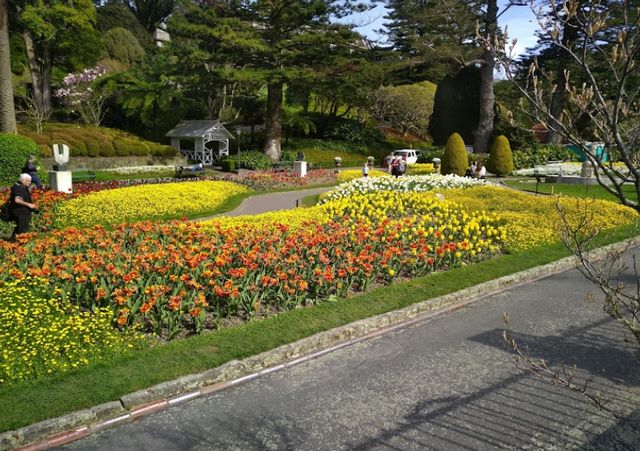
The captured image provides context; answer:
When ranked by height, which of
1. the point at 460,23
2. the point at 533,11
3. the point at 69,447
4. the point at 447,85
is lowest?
the point at 69,447

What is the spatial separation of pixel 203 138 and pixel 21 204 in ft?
78.2

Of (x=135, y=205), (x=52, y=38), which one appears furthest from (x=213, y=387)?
(x=52, y=38)

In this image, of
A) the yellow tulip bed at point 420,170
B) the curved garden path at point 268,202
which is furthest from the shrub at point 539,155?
the curved garden path at point 268,202

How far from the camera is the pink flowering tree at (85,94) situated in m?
35.8

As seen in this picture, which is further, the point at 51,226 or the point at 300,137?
the point at 300,137

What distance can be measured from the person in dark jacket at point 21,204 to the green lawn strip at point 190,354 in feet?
19.5

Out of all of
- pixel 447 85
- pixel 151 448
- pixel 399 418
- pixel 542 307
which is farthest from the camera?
pixel 447 85

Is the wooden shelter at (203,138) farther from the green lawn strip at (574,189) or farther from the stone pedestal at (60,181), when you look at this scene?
the stone pedestal at (60,181)

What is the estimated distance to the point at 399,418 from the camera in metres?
4.63

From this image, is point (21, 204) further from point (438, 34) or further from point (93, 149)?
point (438, 34)

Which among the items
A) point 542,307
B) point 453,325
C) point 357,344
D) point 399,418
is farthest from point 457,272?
point 399,418

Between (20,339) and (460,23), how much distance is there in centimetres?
3050

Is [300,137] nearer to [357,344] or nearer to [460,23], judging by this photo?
[460,23]

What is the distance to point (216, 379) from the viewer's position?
5305mm
